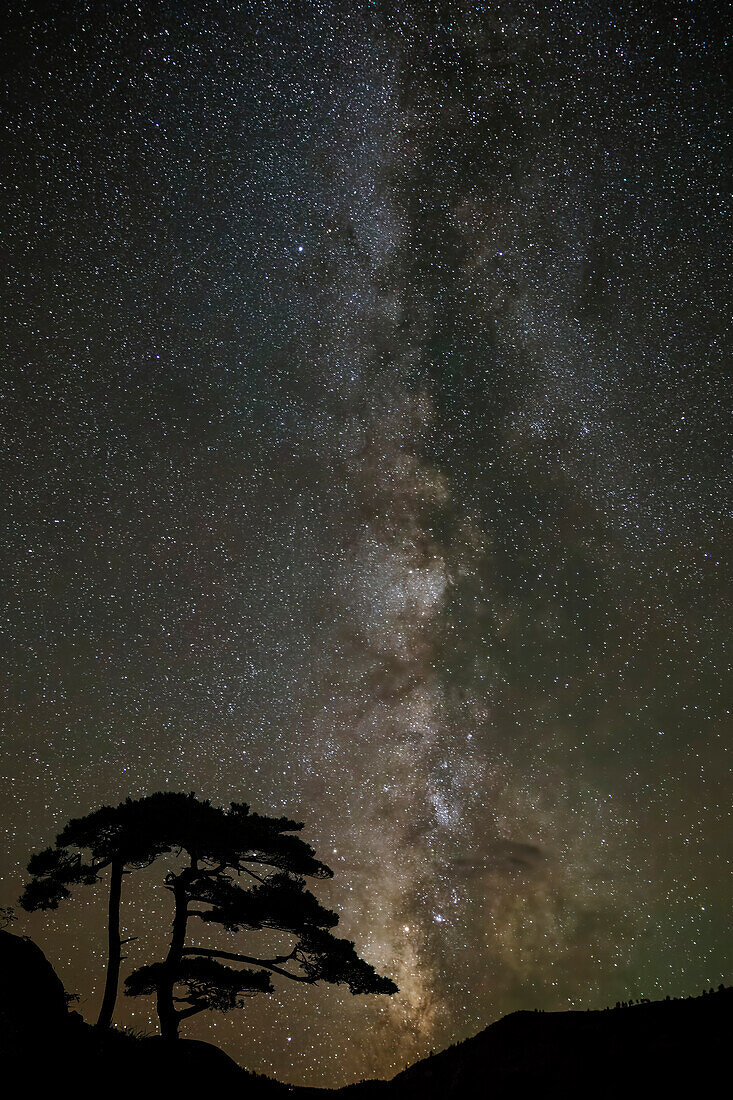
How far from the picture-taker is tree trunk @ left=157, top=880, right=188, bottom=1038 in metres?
11.8

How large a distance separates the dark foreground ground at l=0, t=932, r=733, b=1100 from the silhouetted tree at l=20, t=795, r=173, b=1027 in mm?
944

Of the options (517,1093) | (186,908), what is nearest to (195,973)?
(186,908)

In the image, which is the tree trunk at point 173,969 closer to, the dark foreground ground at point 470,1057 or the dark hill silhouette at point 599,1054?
the dark foreground ground at point 470,1057

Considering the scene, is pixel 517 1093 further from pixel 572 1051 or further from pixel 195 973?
pixel 195 973

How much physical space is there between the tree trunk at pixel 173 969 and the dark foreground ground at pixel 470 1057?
40 centimetres

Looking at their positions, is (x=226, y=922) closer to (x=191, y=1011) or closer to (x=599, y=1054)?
(x=191, y=1011)

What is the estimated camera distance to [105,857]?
12.4m

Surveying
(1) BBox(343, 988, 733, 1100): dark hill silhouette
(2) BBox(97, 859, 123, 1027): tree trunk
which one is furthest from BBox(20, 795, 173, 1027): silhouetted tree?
(1) BBox(343, 988, 733, 1100): dark hill silhouette

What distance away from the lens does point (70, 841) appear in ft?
40.0

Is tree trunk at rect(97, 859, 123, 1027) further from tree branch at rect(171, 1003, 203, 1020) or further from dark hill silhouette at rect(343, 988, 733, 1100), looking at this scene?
dark hill silhouette at rect(343, 988, 733, 1100)

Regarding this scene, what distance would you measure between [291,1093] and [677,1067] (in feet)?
27.7

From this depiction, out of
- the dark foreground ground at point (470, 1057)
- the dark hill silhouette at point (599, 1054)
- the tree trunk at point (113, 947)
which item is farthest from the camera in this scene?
the tree trunk at point (113, 947)

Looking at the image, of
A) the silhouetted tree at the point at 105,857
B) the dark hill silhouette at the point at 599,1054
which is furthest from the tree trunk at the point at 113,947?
the dark hill silhouette at the point at 599,1054

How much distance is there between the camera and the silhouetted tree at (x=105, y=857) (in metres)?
11.9
